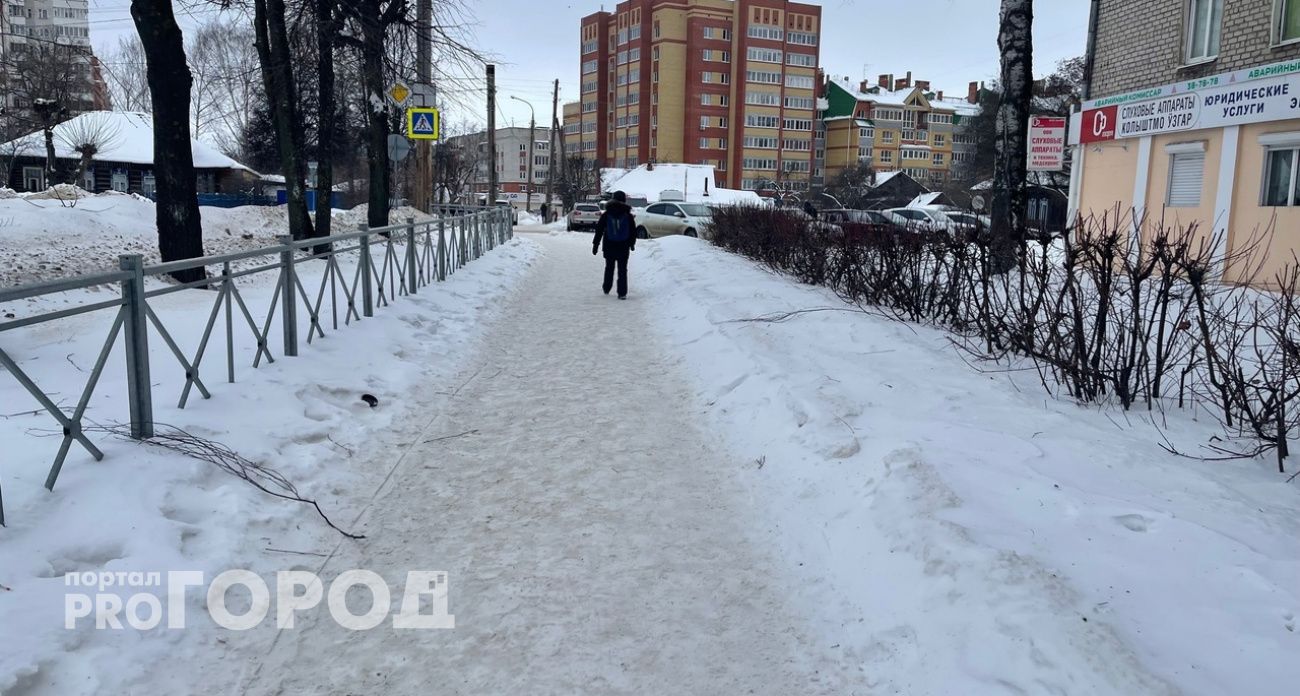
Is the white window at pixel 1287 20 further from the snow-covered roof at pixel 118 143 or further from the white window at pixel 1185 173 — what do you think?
the snow-covered roof at pixel 118 143

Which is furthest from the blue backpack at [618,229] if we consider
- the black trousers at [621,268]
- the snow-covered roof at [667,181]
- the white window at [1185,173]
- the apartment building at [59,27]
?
the snow-covered roof at [667,181]

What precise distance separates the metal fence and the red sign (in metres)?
13.0

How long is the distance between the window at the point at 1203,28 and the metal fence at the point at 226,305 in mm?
13077

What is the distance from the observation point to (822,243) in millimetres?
11719

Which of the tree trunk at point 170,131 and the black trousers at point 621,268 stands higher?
the tree trunk at point 170,131

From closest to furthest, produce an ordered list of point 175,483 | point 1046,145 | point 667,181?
1. point 175,483
2. point 1046,145
3. point 667,181

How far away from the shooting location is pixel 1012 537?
3674mm

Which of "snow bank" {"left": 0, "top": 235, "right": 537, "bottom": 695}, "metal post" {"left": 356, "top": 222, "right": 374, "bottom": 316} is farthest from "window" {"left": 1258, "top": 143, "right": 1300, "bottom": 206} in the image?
"metal post" {"left": 356, "top": 222, "right": 374, "bottom": 316}

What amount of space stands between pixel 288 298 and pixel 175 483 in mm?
3030

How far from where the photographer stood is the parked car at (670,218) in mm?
28469

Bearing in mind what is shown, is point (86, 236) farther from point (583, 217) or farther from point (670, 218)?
point (583, 217)

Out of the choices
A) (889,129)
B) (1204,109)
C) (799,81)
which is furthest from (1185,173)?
(889,129)

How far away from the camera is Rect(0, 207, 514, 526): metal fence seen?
402 cm

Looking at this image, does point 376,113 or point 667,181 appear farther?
point 667,181
